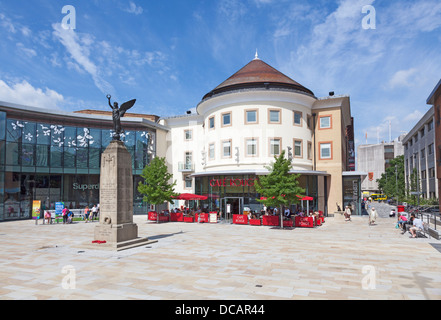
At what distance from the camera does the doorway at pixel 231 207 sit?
109ft

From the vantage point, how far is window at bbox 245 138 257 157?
34.2 meters

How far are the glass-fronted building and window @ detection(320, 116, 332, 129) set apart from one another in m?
21.1

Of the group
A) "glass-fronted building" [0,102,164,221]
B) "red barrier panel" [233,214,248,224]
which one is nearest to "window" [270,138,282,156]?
"red barrier panel" [233,214,248,224]

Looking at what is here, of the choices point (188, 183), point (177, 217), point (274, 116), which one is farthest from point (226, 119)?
point (188, 183)

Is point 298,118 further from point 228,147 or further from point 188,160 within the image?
point 188,160

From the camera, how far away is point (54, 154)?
36.7 m

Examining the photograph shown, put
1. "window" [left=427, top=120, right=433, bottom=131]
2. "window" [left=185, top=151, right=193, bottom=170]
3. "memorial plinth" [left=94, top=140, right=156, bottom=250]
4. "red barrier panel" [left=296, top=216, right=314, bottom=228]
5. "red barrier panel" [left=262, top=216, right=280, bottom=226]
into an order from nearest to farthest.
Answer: "memorial plinth" [left=94, top=140, right=156, bottom=250] < "red barrier panel" [left=296, top=216, right=314, bottom=228] < "red barrier panel" [left=262, top=216, right=280, bottom=226] < "window" [left=185, top=151, right=193, bottom=170] < "window" [left=427, top=120, right=433, bottom=131]

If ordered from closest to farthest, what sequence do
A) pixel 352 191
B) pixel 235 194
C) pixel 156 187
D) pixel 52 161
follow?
pixel 156 187 < pixel 235 194 < pixel 52 161 < pixel 352 191

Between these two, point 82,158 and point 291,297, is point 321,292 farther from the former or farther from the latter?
point 82,158

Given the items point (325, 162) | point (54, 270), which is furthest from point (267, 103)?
point (54, 270)

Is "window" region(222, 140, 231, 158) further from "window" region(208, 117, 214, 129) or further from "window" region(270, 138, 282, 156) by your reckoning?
"window" region(270, 138, 282, 156)

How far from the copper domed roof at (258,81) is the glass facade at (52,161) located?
42.2 feet

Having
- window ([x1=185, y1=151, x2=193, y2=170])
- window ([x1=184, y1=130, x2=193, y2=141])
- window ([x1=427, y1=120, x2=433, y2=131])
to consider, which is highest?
window ([x1=427, y1=120, x2=433, y2=131])
